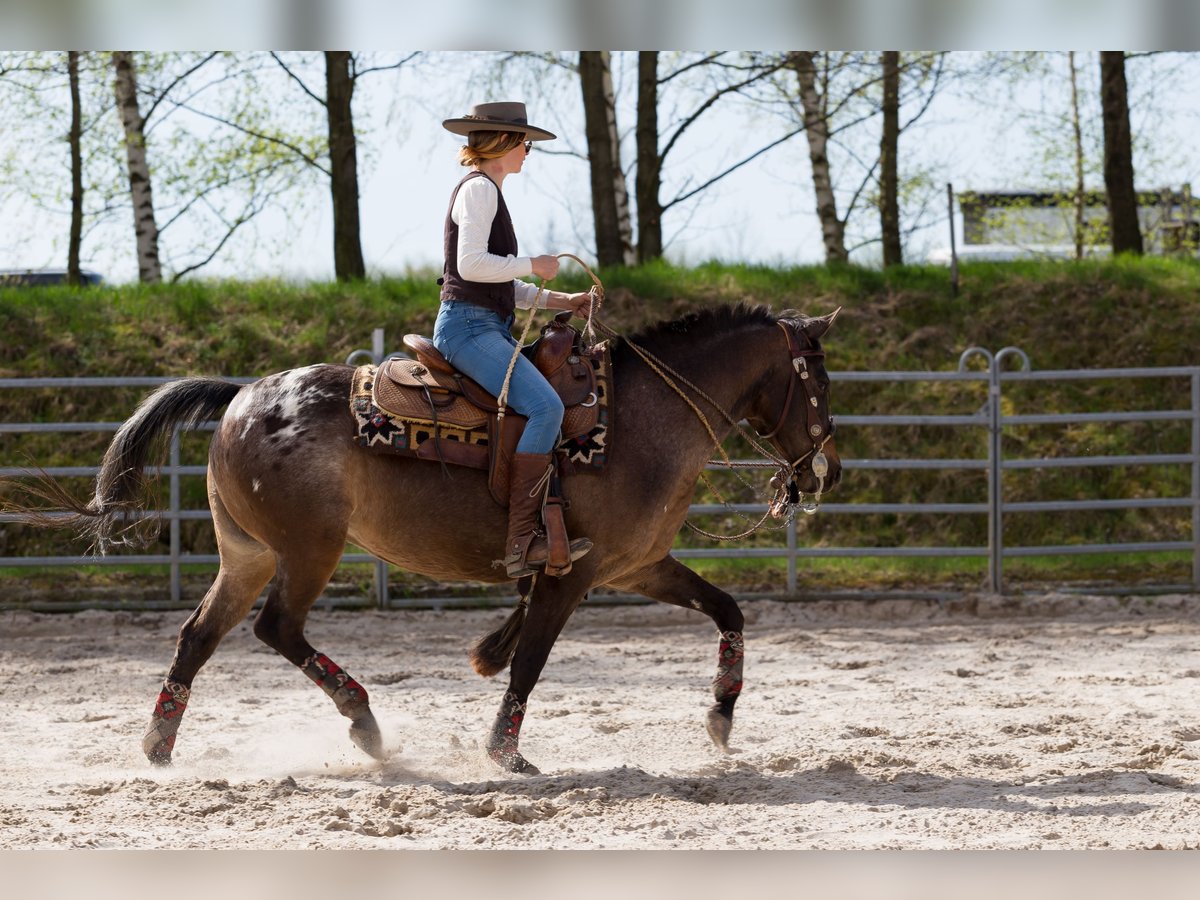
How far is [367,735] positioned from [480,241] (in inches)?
81.1

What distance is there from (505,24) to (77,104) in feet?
55.2

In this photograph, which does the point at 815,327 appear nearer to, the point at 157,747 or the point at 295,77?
the point at 157,747

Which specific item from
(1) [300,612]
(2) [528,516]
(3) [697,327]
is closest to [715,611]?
(2) [528,516]

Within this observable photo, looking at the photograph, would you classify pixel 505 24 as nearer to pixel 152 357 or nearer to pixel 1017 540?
pixel 1017 540

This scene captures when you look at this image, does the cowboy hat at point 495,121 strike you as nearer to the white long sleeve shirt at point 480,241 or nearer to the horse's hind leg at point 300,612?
the white long sleeve shirt at point 480,241

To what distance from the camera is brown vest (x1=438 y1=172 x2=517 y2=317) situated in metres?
4.66

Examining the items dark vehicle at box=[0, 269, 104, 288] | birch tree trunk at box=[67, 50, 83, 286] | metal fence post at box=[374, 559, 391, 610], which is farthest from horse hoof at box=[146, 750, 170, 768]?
birch tree trunk at box=[67, 50, 83, 286]

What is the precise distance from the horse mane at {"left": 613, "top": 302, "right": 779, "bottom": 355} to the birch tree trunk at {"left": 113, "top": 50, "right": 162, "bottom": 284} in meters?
10.2

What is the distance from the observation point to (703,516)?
36.6 feet

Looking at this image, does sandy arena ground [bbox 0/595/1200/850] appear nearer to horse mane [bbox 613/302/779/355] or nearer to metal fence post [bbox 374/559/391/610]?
metal fence post [bbox 374/559/391/610]

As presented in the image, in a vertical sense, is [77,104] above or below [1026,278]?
above

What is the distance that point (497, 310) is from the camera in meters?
4.75

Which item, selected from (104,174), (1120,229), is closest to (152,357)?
(104,174)

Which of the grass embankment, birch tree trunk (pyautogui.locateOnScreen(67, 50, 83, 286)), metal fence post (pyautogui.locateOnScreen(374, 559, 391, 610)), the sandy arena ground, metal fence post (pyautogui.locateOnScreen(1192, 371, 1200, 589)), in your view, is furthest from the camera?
birch tree trunk (pyautogui.locateOnScreen(67, 50, 83, 286))
